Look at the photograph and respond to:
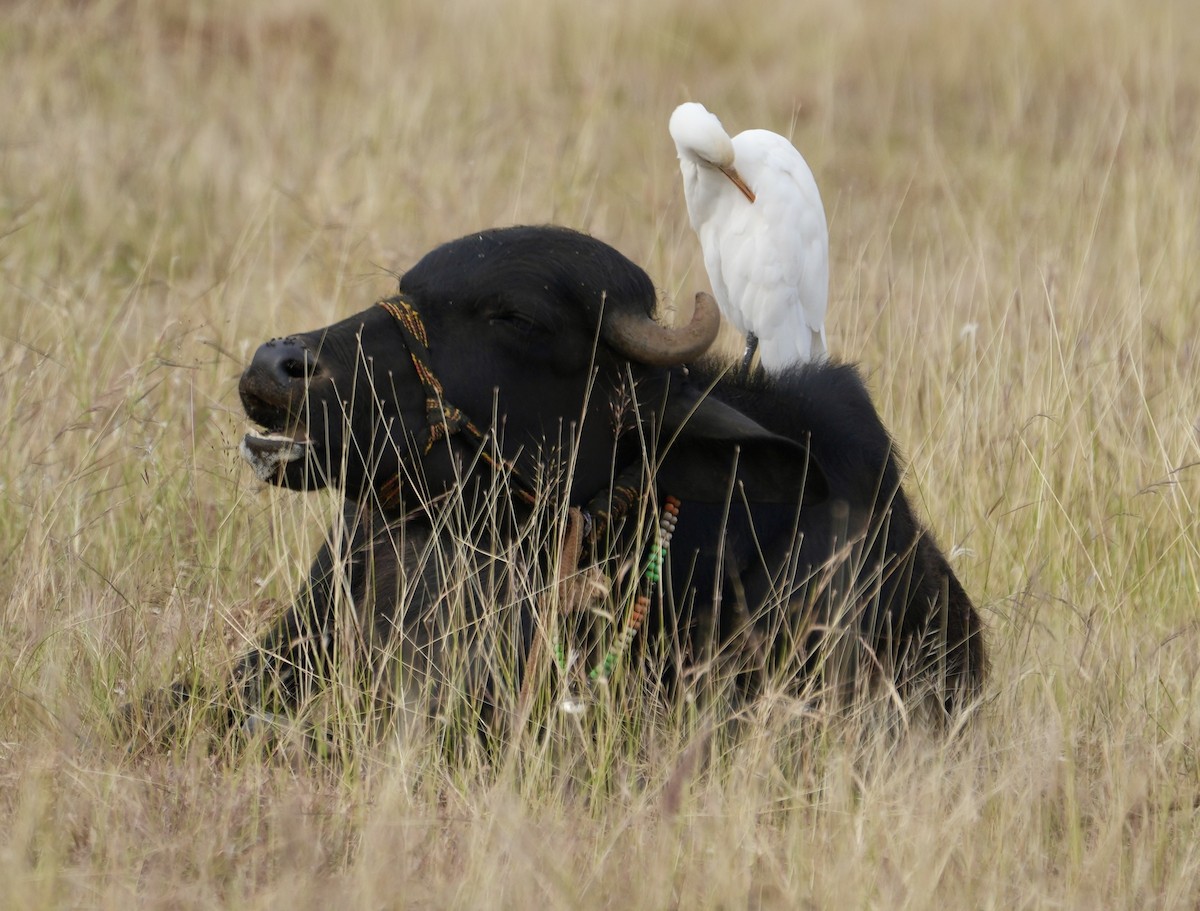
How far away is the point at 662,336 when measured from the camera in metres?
3.68

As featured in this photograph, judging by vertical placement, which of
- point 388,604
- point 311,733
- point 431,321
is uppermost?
point 431,321

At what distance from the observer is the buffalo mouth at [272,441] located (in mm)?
3502

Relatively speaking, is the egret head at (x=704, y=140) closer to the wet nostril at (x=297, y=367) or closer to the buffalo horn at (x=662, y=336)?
the buffalo horn at (x=662, y=336)

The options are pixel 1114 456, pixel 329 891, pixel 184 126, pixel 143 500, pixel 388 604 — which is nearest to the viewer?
pixel 329 891

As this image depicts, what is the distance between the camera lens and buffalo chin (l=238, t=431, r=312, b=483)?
11.5 feet

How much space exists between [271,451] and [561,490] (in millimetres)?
637

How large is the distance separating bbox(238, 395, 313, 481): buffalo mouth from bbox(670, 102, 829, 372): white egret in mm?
2854

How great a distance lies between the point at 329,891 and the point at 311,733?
99 centimetres

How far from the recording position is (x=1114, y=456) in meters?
5.68

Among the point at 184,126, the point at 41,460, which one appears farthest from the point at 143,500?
the point at 184,126

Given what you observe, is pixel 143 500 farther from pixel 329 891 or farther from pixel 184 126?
pixel 184 126

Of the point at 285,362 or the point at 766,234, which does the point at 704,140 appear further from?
the point at 285,362

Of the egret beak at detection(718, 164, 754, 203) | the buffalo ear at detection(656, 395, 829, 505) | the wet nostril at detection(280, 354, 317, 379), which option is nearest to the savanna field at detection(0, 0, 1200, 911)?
the egret beak at detection(718, 164, 754, 203)

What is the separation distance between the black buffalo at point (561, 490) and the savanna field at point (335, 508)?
198 millimetres
